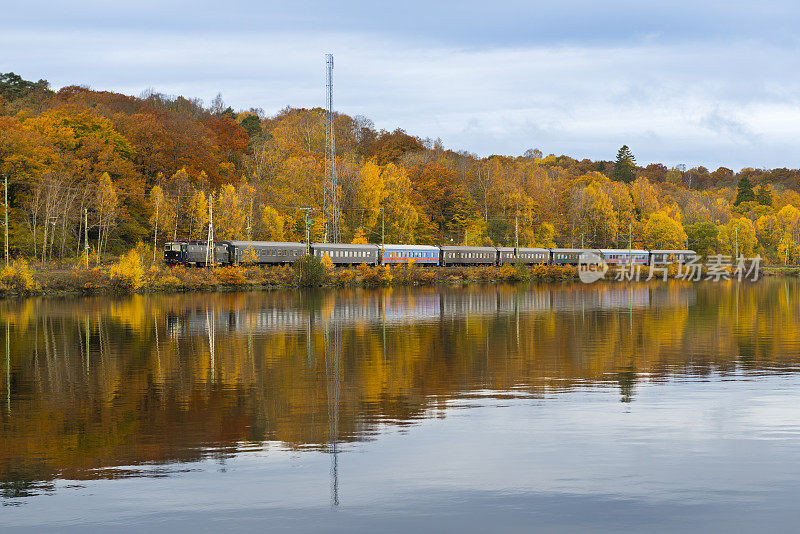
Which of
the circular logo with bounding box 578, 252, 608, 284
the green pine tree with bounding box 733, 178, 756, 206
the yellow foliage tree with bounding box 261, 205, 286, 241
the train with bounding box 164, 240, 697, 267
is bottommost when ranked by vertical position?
the circular logo with bounding box 578, 252, 608, 284

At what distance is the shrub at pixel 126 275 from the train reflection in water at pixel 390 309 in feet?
46.0

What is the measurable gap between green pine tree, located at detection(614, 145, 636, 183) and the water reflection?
12396 centimetres

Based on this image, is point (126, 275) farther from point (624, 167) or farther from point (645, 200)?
point (624, 167)

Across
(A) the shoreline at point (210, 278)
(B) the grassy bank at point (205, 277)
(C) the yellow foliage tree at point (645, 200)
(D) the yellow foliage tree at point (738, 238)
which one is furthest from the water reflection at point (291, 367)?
(D) the yellow foliage tree at point (738, 238)

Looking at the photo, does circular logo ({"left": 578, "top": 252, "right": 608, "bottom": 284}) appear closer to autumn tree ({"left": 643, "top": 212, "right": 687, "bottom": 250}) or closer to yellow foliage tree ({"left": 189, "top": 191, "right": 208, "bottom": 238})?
autumn tree ({"left": 643, "top": 212, "right": 687, "bottom": 250})

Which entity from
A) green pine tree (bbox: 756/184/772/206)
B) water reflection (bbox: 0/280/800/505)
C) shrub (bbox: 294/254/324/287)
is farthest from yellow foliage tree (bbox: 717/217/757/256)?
water reflection (bbox: 0/280/800/505)

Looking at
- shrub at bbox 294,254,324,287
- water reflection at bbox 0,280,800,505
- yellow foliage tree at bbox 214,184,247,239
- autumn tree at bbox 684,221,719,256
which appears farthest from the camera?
autumn tree at bbox 684,221,719,256

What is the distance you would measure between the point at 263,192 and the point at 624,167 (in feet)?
307

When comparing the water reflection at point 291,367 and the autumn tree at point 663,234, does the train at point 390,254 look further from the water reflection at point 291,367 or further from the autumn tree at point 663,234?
the water reflection at point 291,367

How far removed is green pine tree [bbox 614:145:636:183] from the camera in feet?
531

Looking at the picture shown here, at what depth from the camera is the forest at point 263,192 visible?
6962 cm

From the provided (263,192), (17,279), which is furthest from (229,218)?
(17,279)

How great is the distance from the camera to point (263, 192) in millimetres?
88438

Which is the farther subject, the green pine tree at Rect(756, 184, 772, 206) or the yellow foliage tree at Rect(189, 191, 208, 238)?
the green pine tree at Rect(756, 184, 772, 206)
